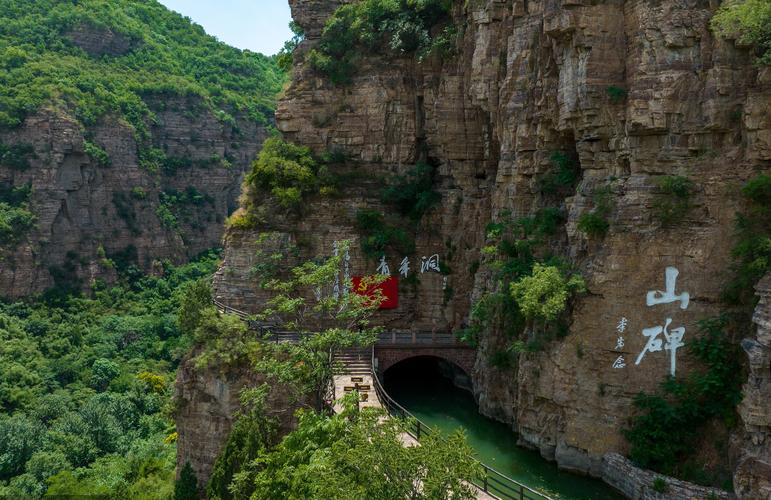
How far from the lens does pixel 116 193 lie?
173 feet

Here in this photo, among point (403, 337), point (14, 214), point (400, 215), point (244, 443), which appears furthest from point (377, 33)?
point (14, 214)

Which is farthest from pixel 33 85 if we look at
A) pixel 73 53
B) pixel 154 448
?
pixel 154 448

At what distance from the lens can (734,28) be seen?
591 inches

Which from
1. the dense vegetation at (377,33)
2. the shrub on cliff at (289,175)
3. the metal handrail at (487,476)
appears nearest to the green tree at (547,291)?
the metal handrail at (487,476)

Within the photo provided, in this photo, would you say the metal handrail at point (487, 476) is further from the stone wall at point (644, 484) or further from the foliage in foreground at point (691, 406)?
the foliage in foreground at point (691, 406)

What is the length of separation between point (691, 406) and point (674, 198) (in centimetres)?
479

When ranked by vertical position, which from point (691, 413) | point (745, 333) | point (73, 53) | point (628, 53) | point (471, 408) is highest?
point (73, 53)

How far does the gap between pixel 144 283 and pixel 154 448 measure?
77.4 ft

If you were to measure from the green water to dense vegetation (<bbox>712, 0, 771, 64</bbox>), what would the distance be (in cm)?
1067

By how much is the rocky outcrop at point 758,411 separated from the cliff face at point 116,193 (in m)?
44.1

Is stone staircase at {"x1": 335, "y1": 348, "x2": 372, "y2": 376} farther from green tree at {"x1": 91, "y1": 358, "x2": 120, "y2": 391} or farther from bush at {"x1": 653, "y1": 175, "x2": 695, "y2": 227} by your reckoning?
green tree at {"x1": 91, "y1": 358, "x2": 120, "y2": 391}

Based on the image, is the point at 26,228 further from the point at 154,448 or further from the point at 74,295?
the point at 154,448

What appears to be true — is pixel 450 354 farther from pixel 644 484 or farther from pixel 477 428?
pixel 644 484

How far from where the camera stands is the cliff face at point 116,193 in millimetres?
46406
